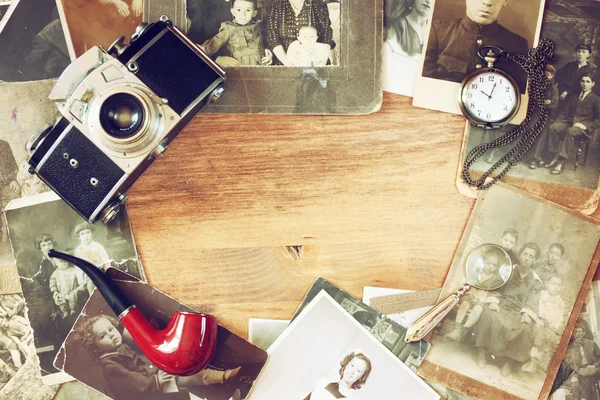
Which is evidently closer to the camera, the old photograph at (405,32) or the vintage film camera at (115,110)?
the vintage film camera at (115,110)

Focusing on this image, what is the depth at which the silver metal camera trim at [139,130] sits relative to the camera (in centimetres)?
69

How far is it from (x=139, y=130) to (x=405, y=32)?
432 mm

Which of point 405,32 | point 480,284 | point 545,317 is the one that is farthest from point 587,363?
point 405,32

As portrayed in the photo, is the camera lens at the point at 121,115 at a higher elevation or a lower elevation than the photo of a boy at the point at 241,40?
lower

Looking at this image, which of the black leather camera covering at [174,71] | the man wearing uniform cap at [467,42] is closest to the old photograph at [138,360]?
the black leather camera covering at [174,71]

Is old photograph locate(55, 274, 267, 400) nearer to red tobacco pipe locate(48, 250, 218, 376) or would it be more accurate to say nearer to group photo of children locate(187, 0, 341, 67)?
red tobacco pipe locate(48, 250, 218, 376)

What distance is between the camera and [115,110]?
0.70m

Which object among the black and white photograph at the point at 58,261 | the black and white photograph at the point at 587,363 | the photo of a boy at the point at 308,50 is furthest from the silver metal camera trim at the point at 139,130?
the black and white photograph at the point at 587,363

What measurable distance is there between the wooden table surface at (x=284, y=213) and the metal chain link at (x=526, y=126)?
0.12 ft

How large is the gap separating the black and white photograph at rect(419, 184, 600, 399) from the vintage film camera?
482 mm

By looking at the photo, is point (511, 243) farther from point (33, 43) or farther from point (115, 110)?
point (33, 43)

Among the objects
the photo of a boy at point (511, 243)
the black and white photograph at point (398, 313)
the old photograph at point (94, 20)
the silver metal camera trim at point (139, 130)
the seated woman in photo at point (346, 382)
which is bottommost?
the seated woman in photo at point (346, 382)

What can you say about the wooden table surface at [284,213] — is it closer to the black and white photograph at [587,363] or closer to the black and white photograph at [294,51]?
the black and white photograph at [294,51]

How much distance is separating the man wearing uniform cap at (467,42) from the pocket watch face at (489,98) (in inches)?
0.9
